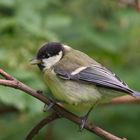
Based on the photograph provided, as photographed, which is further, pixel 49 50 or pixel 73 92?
pixel 49 50

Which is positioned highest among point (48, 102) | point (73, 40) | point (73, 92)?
point (48, 102)

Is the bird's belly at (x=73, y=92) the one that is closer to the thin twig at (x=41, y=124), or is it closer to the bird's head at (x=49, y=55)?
the bird's head at (x=49, y=55)

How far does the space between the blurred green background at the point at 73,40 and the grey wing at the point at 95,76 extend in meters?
0.21

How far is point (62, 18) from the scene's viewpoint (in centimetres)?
365

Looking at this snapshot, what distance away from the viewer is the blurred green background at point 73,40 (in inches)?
126

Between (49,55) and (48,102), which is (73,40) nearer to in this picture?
(49,55)

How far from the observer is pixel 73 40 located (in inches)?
153

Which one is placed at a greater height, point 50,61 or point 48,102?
point 48,102

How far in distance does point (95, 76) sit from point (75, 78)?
0.11 meters

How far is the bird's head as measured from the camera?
289 centimetres

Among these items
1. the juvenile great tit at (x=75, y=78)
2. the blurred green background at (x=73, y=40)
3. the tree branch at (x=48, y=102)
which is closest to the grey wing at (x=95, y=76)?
the juvenile great tit at (x=75, y=78)

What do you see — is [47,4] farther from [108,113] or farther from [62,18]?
[108,113]

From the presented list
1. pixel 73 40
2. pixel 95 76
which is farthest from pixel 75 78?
pixel 73 40

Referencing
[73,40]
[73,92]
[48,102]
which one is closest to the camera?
[48,102]
